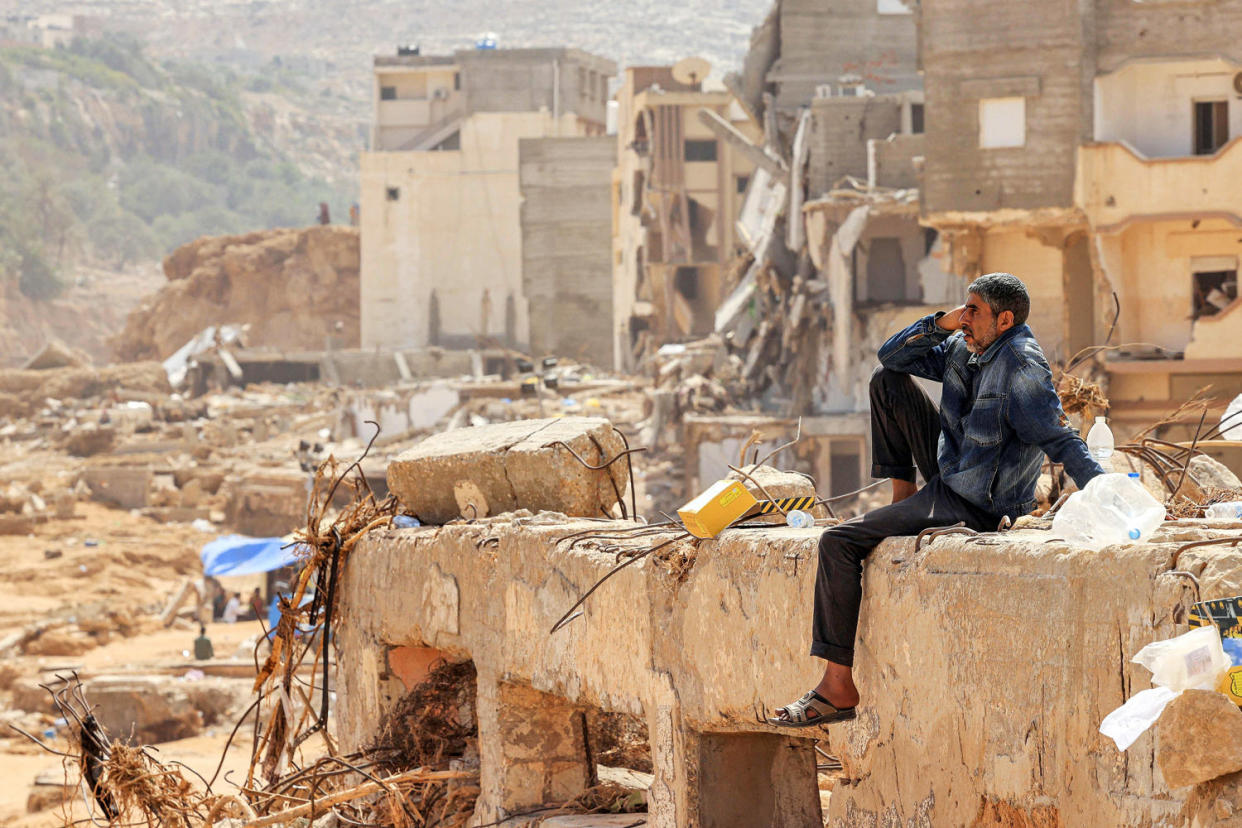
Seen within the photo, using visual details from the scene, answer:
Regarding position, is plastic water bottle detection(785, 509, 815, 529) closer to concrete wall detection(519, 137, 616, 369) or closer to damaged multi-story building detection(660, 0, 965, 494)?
damaged multi-story building detection(660, 0, 965, 494)

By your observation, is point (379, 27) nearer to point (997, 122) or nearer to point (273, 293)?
point (273, 293)

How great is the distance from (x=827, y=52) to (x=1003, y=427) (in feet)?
99.7

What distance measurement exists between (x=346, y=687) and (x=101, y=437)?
131ft

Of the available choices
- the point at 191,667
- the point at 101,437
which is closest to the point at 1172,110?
the point at 191,667

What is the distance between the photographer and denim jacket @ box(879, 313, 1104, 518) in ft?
15.1

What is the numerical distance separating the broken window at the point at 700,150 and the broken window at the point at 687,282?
3629 mm

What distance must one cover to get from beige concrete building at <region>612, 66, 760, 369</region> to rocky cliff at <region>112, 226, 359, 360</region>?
21.2 meters

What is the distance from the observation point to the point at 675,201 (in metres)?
45.7

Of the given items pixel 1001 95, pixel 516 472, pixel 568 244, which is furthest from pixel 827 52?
pixel 516 472

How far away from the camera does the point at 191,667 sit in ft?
63.1

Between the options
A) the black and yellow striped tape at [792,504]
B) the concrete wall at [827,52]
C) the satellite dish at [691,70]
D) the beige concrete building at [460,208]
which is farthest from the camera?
the beige concrete building at [460,208]

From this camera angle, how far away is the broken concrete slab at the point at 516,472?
762cm

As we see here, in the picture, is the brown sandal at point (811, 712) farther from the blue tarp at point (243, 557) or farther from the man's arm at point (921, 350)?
the blue tarp at point (243, 557)


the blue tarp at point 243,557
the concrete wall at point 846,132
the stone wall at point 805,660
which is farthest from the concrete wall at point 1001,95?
the stone wall at point 805,660
